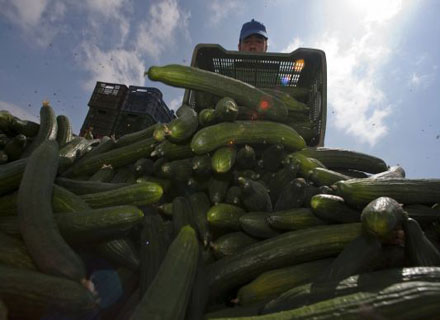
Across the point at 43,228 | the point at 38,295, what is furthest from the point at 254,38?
the point at 38,295

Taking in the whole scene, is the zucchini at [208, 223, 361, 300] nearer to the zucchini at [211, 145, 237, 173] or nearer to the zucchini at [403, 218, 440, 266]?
the zucchini at [403, 218, 440, 266]

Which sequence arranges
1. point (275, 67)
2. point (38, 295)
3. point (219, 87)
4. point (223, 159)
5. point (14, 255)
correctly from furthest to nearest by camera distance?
point (275, 67), point (219, 87), point (223, 159), point (14, 255), point (38, 295)

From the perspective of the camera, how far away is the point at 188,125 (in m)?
2.68

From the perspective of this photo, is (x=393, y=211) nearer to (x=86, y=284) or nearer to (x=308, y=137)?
(x=86, y=284)

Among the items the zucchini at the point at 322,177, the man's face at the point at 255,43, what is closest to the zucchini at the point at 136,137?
the zucchini at the point at 322,177

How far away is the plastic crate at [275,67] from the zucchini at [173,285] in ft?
→ 10.0

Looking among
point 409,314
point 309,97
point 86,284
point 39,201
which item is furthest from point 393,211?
point 309,97

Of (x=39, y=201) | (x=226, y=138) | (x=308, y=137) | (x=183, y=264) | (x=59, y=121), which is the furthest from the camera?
(x=59, y=121)

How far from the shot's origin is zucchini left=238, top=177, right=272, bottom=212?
2242 millimetres

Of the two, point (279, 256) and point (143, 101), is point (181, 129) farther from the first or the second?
point (143, 101)

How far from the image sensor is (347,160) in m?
3.17

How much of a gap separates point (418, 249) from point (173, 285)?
1.30 metres

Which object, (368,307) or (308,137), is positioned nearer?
(368,307)

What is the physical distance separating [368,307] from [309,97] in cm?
402
